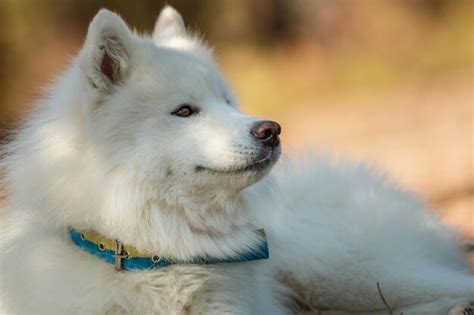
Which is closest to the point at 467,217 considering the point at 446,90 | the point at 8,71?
the point at 446,90

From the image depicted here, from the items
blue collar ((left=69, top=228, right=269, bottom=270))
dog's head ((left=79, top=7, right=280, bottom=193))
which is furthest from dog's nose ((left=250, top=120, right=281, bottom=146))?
blue collar ((left=69, top=228, right=269, bottom=270))

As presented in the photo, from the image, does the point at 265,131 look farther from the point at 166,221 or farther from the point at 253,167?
the point at 166,221

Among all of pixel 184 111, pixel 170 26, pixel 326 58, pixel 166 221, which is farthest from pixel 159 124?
pixel 326 58

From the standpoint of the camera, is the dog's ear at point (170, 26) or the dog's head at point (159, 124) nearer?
the dog's head at point (159, 124)

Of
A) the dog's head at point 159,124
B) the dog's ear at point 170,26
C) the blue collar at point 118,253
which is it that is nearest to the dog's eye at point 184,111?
the dog's head at point 159,124

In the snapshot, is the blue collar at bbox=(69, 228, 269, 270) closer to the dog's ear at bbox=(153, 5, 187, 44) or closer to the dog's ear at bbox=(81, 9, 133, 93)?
the dog's ear at bbox=(81, 9, 133, 93)

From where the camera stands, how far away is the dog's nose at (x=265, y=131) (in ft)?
11.9

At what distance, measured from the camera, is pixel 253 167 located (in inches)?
145

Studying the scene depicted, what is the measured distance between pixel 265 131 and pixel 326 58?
1129cm

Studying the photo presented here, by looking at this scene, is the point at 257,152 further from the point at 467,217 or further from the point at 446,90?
the point at 446,90

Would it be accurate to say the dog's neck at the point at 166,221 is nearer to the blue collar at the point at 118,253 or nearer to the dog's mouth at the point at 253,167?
the blue collar at the point at 118,253

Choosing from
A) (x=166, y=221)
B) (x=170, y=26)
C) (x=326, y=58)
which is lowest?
(x=166, y=221)

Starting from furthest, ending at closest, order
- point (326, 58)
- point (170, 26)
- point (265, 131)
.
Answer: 1. point (326, 58)
2. point (170, 26)
3. point (265, 131)

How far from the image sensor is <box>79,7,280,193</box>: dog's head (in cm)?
364
